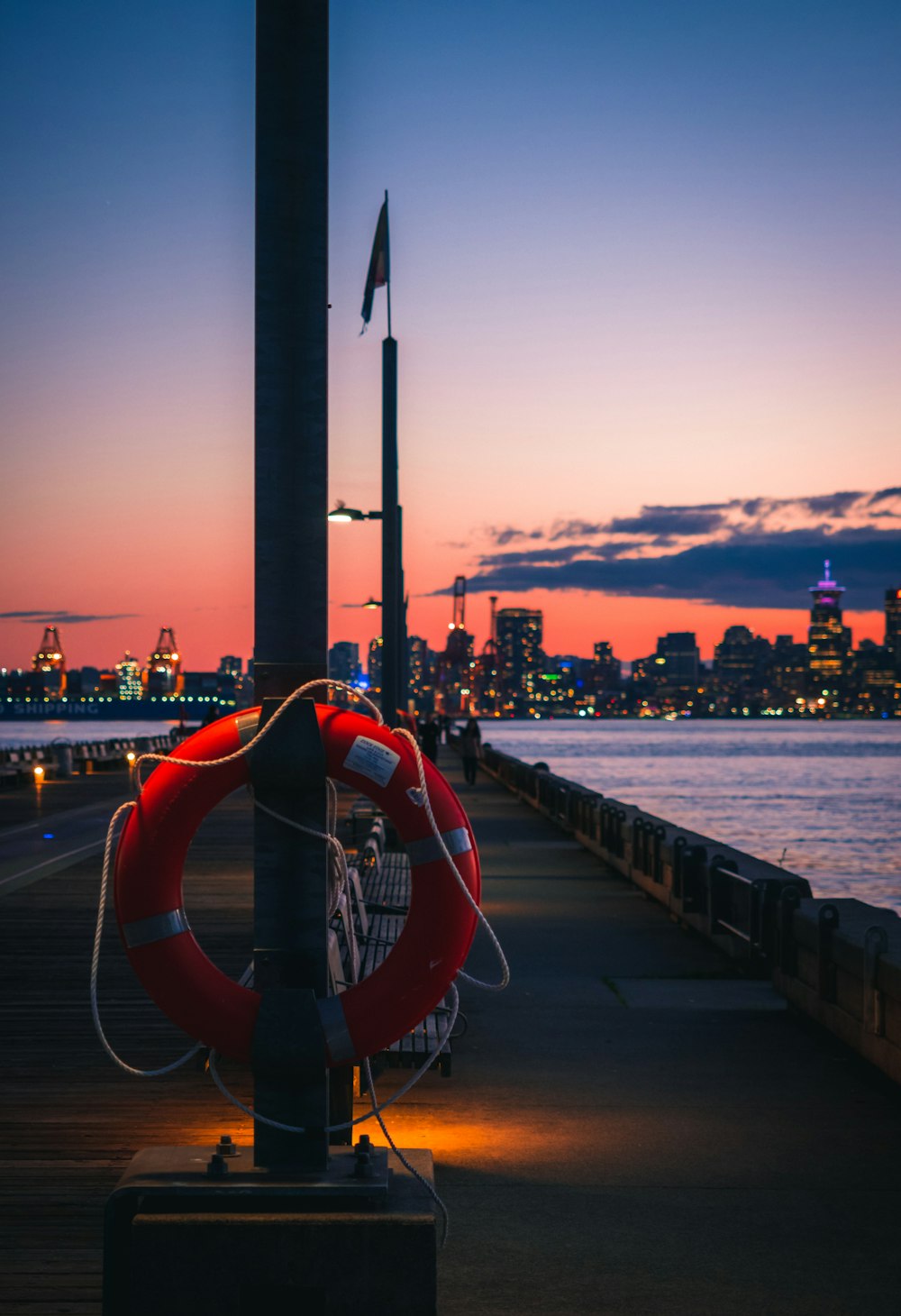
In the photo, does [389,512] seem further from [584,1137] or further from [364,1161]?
[364,1161]

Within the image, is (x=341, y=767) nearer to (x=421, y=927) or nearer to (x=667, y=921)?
(x=421, y=927)

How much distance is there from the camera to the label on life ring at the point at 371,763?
5258mm

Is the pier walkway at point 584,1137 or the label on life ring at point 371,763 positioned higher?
the label on life ring at point 371,763

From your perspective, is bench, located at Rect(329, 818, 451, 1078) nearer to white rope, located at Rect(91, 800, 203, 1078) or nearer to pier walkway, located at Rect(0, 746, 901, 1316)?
pier walkway, located at Rect(0, 746, 901, 1316)

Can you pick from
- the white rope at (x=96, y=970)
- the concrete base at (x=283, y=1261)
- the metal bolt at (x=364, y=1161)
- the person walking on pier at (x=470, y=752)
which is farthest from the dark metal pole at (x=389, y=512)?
the person walking on pier at (x=470, y=752)

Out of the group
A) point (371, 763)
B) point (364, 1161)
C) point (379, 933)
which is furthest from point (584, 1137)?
point (371, 763)

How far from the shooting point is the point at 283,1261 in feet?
15.9

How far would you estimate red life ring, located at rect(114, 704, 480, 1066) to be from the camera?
5.18 m

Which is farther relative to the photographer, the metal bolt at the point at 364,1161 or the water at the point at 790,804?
the water at the point at 790,804

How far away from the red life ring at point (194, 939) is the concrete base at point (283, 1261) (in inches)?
21.3

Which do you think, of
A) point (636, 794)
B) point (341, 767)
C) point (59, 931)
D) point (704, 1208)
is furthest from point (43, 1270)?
point (636, 794)

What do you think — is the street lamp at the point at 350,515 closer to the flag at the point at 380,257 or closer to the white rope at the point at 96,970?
the flag at the point at 380,257

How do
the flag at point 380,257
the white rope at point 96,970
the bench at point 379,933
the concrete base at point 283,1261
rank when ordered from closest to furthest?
the concrete base at point 283,1261 < the white rope at point 96,970 < the bench at point 379,933 < the flag at point 380,257

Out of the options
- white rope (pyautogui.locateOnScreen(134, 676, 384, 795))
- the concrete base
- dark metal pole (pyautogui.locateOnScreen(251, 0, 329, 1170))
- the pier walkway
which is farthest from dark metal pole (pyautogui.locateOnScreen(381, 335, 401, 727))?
the concrete base
